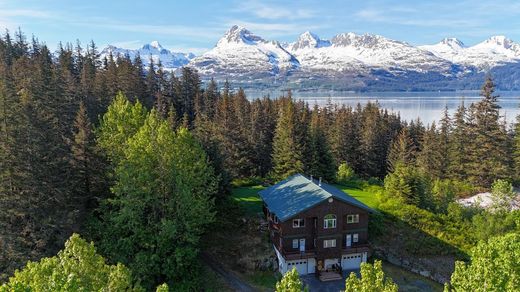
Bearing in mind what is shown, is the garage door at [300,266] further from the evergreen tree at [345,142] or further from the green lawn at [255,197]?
the evergreen tree at [345,142]

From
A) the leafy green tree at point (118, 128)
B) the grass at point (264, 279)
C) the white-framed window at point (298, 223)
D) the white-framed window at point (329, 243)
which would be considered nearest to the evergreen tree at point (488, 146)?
the white-framed window at point (329, 243)

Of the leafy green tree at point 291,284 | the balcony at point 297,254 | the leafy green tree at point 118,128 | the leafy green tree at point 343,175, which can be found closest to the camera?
the leafy green tree at point 291,284

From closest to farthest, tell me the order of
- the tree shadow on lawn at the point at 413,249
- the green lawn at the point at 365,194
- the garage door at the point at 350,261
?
the garage door at the point at 350,261 < the tree shadow on lawn at the point at 413,249 < the green lawn at the point at 365,194

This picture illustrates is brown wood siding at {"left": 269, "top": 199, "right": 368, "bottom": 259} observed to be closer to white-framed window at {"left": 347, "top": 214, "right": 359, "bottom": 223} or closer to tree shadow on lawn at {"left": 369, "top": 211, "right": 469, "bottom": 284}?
white-framed window at {"left": 347, "top": 214, "right": 359, "bottom": 223}

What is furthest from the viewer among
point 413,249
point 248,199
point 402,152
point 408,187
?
point 402,152

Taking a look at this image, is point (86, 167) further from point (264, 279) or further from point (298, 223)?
point (298, 223)

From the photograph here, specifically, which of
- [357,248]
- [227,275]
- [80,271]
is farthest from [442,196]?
[80,271]

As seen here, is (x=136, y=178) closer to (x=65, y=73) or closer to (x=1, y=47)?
(x=65, y=73)
